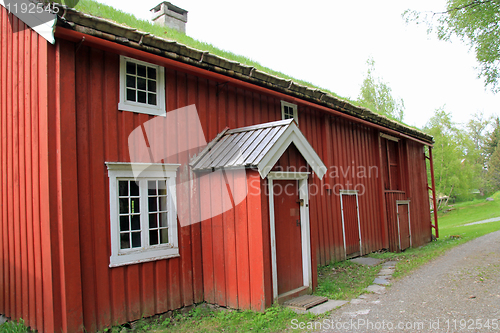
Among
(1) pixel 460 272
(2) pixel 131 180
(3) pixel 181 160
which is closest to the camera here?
(2) pixel 131 180

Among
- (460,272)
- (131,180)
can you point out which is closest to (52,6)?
(131,180)

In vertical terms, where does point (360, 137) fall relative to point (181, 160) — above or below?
above

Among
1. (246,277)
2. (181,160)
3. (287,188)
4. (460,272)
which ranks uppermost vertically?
(181,160)

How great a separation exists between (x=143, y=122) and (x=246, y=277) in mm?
3057

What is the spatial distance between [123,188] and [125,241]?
2.68ft

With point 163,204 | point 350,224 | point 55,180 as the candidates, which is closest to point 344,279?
point 350,224

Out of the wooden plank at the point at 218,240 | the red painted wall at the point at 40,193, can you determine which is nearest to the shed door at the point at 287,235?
the wooden plank at the point at 218,240

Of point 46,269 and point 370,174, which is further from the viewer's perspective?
point 370,174

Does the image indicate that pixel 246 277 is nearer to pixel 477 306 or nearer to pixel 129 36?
pixel 477 306

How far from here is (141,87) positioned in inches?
240

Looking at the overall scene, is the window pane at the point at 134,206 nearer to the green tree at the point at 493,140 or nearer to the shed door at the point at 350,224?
the shed door at the point at 350,224

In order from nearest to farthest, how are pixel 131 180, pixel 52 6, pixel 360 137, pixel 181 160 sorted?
pixel 52 6, pixel 131 180, pixel 181 160, pixel 360 137

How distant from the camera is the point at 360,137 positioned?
11922 mm

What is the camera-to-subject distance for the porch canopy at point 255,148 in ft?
19.1
